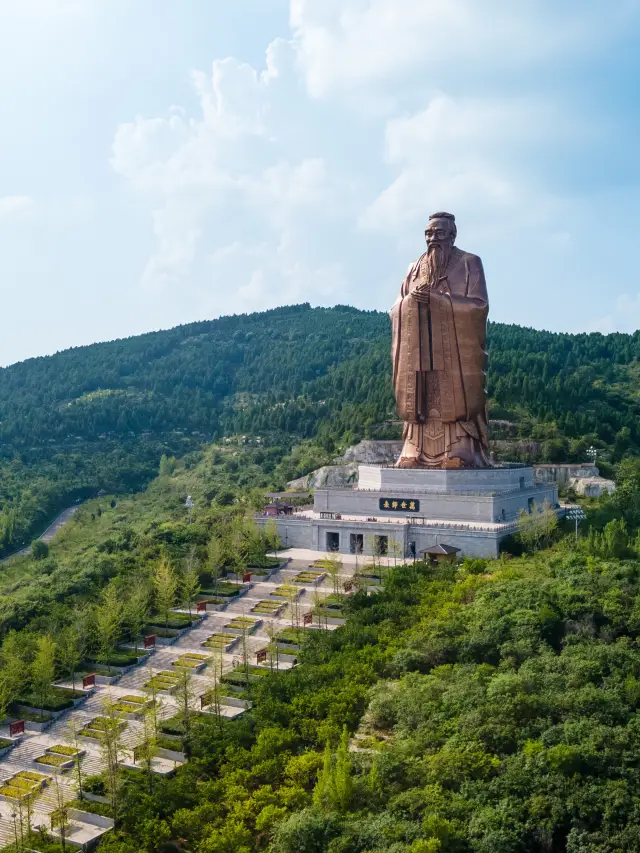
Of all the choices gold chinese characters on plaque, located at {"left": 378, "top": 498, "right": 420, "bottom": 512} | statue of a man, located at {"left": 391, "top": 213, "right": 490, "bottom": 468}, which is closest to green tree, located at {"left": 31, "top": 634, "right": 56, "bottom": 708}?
gold chinese characters on plaque, located at {"left": 378, "top": 498, "right": 420, "bottom": 512}

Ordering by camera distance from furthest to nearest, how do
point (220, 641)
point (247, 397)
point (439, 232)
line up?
point (247, 397) < point (439, 232) < point (220, 641)

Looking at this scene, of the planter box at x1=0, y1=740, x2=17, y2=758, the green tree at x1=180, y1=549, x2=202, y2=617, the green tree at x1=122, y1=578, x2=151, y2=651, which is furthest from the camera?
the green tree at x1=180, y1=549, x2=202, y2=617

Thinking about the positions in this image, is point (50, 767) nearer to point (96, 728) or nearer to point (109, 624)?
point (96, 728)

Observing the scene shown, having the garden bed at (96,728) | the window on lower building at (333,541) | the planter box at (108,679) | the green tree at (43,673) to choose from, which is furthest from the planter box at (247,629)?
the window on lower building at (333,541)

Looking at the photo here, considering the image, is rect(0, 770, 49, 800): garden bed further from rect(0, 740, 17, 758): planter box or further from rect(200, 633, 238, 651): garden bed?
rect(200, 633, 238, 651): garden bed

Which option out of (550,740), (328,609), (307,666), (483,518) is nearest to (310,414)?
(483,518)

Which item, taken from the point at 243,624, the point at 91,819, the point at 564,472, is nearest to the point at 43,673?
the point at 91,819

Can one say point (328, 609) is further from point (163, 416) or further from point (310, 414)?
point (163, 416)
